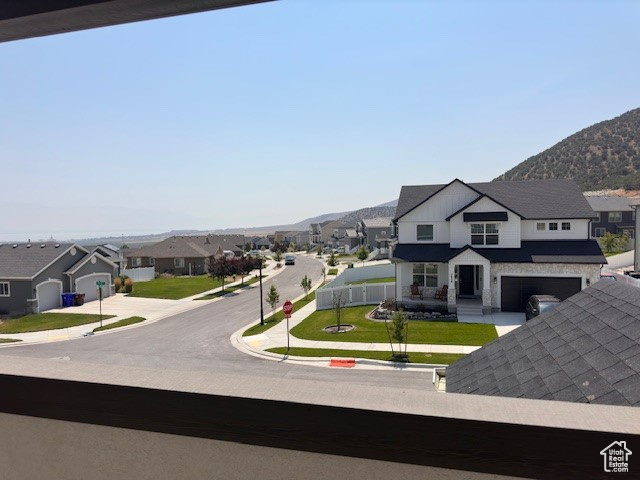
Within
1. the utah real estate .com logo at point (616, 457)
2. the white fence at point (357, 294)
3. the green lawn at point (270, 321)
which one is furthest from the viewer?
the white fence at point (357, 294)

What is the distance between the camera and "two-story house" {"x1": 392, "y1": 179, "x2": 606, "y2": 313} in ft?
83.7

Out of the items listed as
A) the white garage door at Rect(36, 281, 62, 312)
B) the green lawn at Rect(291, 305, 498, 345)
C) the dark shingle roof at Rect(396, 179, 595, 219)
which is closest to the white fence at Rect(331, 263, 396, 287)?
the dark shingle roof at Rect(396, 179, 595, 219)

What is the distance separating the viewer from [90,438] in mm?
2031

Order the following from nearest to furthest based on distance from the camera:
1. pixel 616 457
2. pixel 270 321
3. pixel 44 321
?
pixel 616 457 → pixel 270 321 → pixel 44 321

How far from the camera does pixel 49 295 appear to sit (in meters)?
34.9

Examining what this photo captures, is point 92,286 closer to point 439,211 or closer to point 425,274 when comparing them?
point 425,274

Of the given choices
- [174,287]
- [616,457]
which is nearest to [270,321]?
[174,287]

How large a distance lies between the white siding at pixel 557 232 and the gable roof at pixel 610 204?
3544 centimetres

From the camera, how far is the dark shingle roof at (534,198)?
89.5 ft

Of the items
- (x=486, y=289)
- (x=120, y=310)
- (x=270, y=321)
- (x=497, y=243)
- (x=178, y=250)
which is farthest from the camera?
(x=178, y=250)

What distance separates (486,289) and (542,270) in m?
3.24

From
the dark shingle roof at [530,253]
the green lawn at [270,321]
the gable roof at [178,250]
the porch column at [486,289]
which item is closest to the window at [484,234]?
the dark shingle roof at [530,253]

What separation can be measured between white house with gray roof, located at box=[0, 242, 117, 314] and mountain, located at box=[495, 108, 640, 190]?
57801 millimetres

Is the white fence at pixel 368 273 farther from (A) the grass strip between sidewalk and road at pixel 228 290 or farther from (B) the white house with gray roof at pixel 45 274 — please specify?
(B) the white house with gray roof at pixel 45 274
